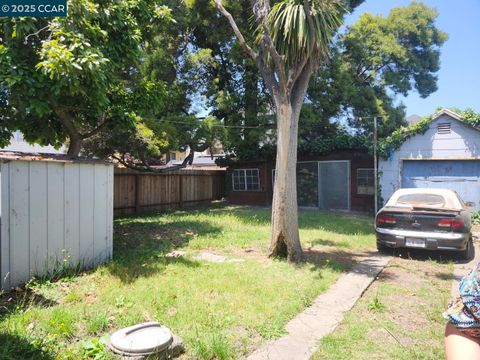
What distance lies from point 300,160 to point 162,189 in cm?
664

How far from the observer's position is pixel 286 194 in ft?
22.8

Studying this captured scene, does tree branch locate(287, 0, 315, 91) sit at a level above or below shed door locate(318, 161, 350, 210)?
above

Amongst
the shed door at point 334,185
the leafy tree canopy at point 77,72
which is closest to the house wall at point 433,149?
the shed door at point 334,185

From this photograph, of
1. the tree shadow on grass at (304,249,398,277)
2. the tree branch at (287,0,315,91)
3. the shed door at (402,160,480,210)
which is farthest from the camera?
Answer: the shed door at (402,160,480,210)

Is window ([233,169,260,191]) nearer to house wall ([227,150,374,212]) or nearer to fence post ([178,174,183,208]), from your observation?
house wall ([227,150,374,212])

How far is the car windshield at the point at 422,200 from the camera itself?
26.2 ft

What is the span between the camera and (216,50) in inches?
658

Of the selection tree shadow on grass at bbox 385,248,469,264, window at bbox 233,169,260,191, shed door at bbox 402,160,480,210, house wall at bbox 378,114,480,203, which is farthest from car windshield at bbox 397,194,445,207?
window at bbox 233,169,260,191

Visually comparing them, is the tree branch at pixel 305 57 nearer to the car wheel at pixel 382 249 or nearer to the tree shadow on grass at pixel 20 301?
the car wheel at pixel 382 249

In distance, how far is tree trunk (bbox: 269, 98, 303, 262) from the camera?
694cm

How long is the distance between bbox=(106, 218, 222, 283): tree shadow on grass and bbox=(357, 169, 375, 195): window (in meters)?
7.66

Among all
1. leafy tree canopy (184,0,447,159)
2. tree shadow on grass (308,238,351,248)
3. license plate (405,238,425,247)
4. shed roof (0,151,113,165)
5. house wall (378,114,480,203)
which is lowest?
tree shadow on grass (308,238,351,248)

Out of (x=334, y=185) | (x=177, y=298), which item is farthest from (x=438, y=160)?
(x=177, y=298)

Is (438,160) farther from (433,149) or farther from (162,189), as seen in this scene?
(162,189)
